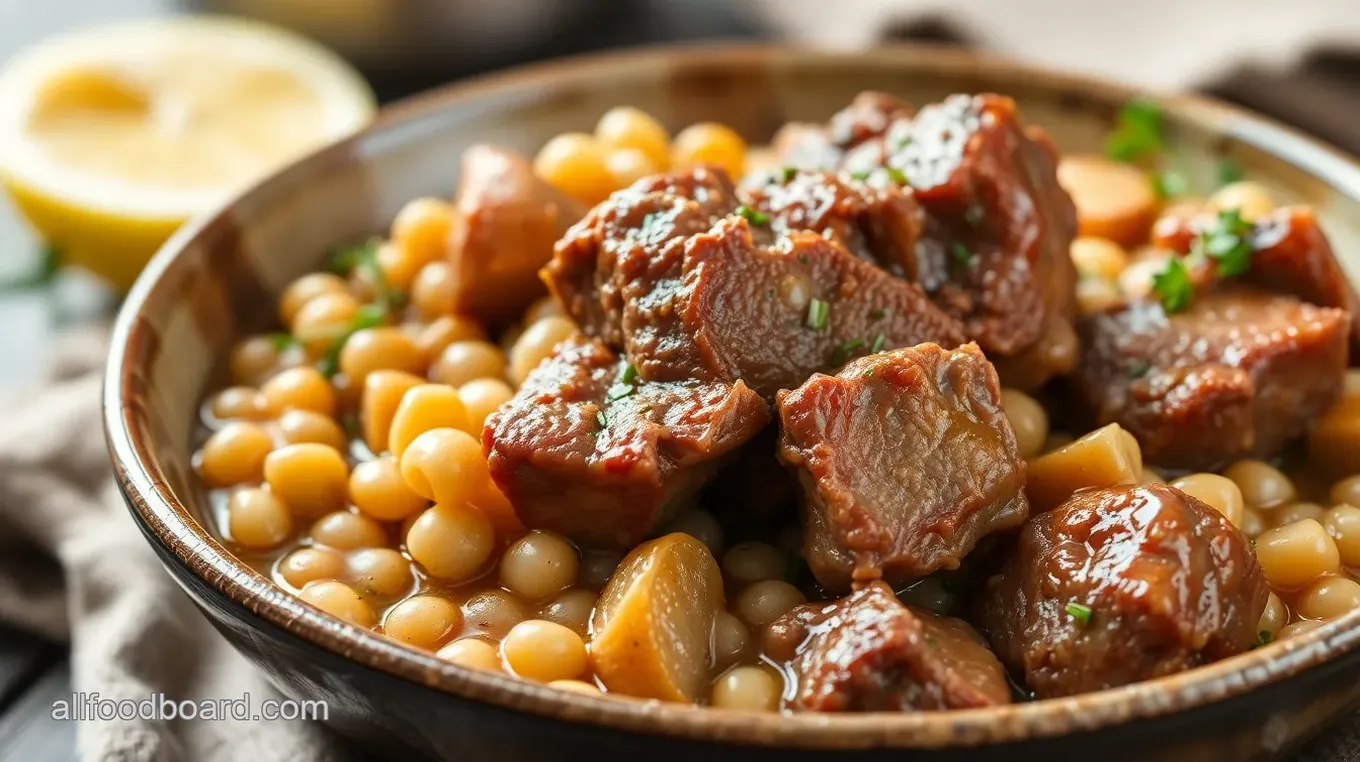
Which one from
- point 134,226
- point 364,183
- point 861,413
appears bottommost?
point 134,226

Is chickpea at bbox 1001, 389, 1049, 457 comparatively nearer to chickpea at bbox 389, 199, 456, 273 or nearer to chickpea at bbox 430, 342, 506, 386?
chickpea at bbox 430, 342, 506, 386

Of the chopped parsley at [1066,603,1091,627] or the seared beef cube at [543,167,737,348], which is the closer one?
the chopped parsley at [1066,603,1091,627]

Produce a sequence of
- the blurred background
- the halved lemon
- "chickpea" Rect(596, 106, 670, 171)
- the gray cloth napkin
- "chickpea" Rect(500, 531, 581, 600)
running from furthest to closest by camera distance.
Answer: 1. the blurred background
2. the halved lemon
3. "chickpea" Rect(596, 106, 670, 171)
4. the gray cloth napkin
5. "chickpea" Rect(500, 531, 581, 600)

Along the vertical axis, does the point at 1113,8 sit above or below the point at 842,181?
below

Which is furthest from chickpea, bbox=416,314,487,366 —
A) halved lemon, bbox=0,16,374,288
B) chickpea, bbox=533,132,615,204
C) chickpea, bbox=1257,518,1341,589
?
chickpea, bbox=1257,518,1341,589

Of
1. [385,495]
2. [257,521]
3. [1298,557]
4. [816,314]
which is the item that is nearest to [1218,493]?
[1298,557]

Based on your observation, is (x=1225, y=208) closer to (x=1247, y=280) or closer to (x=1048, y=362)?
(x=1247, y=280)

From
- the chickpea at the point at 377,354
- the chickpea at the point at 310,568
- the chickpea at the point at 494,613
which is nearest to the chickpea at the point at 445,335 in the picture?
the chickpea at the point at 377,354

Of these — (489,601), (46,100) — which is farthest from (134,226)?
(489,601)
